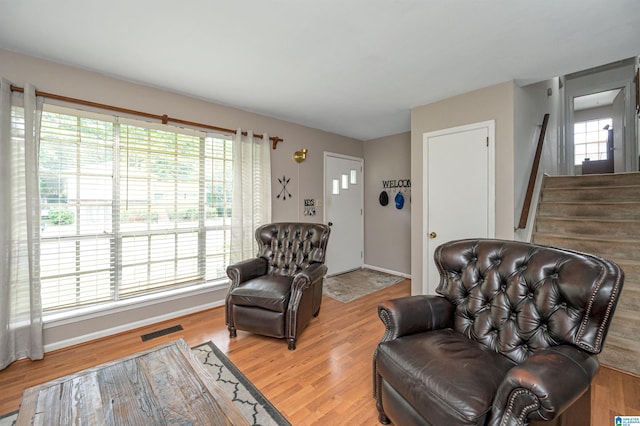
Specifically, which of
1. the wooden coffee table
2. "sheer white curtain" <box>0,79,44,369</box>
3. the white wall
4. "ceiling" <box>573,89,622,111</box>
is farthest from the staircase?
"sheer white curtain" <box>0,79,44,369</box>

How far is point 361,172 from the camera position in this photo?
17.2ft

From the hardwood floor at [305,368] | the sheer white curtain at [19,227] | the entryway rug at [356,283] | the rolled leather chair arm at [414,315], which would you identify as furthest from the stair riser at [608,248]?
the sheer white curtain at [19,227]

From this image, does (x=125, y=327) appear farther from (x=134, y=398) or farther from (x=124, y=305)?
(x=134, y=398)

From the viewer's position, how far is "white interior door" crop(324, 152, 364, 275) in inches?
183

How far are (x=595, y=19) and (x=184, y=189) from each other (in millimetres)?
3797

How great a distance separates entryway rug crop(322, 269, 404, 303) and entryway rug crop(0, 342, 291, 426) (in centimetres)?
176

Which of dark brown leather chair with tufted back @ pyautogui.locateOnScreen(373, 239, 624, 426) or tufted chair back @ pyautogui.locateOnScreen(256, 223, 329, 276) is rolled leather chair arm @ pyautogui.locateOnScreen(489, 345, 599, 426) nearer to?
dark brown leather chair with tufted back @ pyautogui.locateOnScreen(373, 239, 624, 426)

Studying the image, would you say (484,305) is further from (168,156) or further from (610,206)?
(168,156)

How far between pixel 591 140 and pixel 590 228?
5.50 meters

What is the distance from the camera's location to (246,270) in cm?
275

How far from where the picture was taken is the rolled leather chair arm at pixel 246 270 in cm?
265

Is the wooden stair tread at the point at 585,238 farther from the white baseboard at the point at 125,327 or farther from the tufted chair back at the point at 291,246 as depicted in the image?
the white baseboard at the point at 125,327

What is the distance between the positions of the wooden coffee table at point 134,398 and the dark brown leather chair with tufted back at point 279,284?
1.02 meters

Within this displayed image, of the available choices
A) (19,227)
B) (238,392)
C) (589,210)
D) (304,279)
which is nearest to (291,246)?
(304,279)
